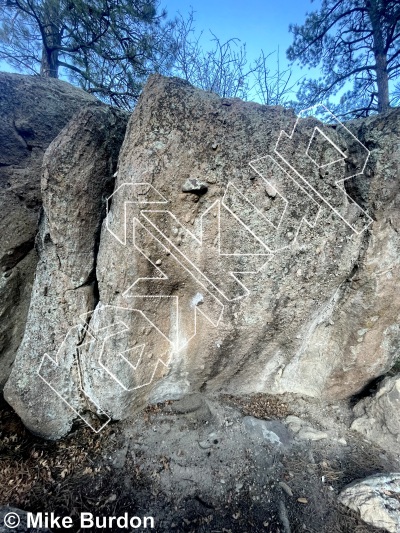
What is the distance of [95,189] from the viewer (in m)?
1.46

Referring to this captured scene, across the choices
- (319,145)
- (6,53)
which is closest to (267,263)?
(319,145)

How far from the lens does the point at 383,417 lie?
68.4 inches

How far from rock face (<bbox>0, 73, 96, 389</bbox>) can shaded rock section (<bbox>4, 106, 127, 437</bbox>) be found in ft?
0.43

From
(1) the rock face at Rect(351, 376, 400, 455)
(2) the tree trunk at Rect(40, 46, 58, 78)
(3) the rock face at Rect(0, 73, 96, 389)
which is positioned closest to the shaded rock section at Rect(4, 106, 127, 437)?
(3) the rock face at Rect(0, 73, 96, 389)

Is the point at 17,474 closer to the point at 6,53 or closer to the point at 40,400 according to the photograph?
the point at 40,400

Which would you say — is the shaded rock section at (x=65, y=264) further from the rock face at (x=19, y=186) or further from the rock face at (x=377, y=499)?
the rock face at (x=377, y=499)

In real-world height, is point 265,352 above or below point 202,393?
above

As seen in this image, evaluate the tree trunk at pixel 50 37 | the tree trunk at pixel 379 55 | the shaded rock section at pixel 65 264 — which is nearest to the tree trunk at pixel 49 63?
the tree trunk at pixel 50 37

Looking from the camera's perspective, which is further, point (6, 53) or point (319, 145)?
point (6, 53)

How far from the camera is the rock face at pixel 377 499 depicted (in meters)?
1.30

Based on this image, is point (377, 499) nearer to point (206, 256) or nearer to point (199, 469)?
point (199, 469)

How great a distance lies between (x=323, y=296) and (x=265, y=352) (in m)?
0.51

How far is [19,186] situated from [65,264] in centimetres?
56

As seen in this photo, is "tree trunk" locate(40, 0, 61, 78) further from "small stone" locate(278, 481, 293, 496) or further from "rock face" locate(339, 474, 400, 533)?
"rock face" locate(339, 474, 400, 533)
